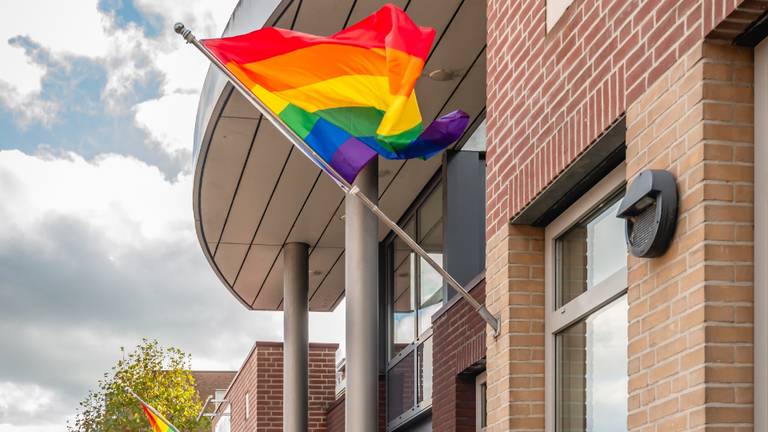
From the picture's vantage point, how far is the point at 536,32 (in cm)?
746

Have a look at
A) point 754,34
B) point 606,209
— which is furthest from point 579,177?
point 754,34

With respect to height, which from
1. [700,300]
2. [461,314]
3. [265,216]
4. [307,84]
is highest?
[265,216]

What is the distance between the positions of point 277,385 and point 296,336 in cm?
407

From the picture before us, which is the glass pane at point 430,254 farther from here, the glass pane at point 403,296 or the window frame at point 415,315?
the glass pane at point 403,296

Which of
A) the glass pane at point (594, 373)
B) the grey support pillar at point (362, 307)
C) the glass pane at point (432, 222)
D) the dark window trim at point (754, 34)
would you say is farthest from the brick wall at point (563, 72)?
the glass pane at point (432, 222)

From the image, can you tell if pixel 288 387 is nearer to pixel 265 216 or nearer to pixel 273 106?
pixel 265 216

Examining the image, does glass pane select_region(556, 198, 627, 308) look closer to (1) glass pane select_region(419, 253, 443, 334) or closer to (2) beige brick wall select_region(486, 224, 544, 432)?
(2) beige brick wall select_region(486, 224, 544, 432)

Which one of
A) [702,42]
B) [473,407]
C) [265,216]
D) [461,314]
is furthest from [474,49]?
[702,42]

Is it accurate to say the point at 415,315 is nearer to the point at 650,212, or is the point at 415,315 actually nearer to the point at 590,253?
the point at 590,253

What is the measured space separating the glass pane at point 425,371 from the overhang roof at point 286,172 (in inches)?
85.9

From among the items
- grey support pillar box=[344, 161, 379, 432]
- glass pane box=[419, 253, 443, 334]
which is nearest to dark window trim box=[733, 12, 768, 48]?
grey support pillar box=[344, 161, 379, 432]

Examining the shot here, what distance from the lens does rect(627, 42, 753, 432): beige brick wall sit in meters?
5.04

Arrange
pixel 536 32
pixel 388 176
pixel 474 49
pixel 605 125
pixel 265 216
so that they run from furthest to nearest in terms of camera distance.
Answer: pixel 265 216
pixel 388 176
pixel 474 49
pixel 536 32
pixel 605 125

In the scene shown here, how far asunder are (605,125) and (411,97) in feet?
5.87
